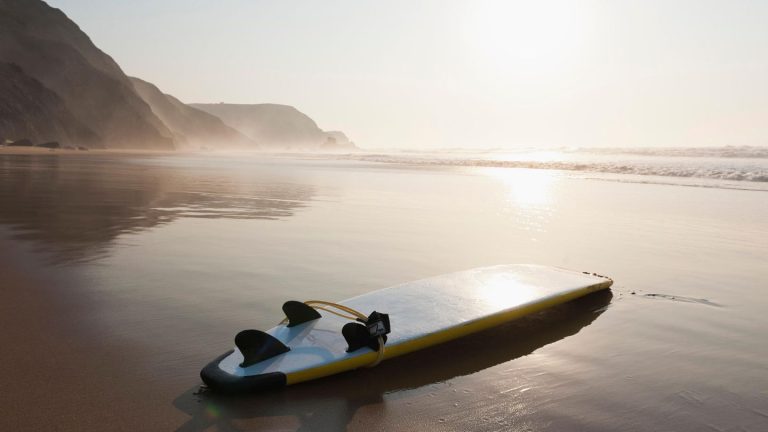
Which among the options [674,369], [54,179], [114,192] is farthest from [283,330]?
[54,179]

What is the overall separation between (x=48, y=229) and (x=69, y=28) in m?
87.8

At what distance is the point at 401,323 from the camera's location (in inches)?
163

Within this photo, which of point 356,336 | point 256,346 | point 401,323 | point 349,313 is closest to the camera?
point 256,346

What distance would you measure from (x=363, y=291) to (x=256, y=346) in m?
2.13

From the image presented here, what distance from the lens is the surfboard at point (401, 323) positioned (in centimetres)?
331

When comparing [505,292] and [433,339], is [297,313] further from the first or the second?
[505,292]

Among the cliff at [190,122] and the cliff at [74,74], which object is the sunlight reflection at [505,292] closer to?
the cliff at [74,74]

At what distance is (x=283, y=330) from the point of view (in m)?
3.89

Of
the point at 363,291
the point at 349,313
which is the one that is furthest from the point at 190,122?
the point at 349,313

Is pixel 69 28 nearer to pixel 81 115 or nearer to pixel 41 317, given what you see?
pixel 81 115

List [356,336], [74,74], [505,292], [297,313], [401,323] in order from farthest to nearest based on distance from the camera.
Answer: [74,74], [505,292], [401,323], [297,313], [356,336]

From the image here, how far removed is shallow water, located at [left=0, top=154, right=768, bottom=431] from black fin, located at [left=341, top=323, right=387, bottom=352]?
0.21 m

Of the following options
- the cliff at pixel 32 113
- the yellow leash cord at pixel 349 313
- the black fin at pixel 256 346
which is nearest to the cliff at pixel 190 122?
the cliff at pixel 32 113

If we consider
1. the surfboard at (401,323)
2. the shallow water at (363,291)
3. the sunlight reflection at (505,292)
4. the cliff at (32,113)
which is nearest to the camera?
the shallow water at (363,291)
